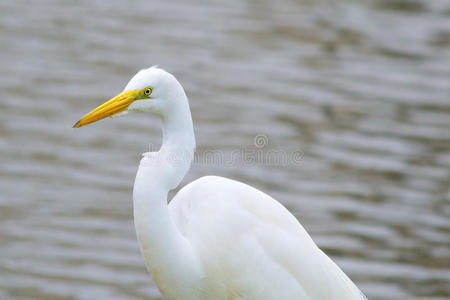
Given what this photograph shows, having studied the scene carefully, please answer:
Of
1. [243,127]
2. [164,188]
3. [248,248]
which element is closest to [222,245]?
[248,248]

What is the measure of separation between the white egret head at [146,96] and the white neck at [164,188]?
5cm

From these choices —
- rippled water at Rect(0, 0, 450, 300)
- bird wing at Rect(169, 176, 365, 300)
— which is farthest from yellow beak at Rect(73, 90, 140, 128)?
rippled water at Rect(0, 0, 450, 300)

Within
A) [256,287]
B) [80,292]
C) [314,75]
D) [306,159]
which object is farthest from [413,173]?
[256,287]

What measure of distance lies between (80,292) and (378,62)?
600 centimetres

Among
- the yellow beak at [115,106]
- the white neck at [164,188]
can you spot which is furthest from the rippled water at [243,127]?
the yellow beak at [115,106]

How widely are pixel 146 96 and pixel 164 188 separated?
1.44ft

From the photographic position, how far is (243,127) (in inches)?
368

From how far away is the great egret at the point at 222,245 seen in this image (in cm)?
420

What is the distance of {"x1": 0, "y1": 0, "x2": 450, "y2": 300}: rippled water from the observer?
720 centimetres

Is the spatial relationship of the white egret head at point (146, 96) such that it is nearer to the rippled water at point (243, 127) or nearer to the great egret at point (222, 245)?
the great egret at point (222, 245)

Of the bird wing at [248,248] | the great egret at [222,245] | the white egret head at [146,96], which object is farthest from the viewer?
the bird wing at [248,248]

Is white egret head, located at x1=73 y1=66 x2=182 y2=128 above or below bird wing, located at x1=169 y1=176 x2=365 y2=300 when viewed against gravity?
above

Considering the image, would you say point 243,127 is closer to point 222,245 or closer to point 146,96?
point 222,245

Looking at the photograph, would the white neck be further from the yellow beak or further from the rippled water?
the rippled water
